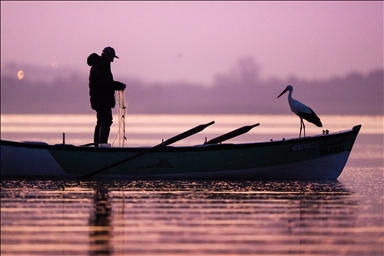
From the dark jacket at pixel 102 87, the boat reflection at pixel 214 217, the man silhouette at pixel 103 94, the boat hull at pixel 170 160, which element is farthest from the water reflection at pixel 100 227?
the dark jacket at pixel 102 87

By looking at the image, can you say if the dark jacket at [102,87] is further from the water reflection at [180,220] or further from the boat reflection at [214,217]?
the water reflection at [180,220]

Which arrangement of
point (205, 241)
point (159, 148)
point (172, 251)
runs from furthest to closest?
point (159, 148) → point (205, 241) → point (172, 251)

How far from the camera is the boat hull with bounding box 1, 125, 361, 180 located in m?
17.6

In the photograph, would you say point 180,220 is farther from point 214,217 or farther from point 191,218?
point 214,217

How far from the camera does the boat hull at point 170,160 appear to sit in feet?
57.8

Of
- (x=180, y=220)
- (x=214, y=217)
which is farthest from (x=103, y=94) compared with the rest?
(x=180, y=220)

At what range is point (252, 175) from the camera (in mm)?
17953

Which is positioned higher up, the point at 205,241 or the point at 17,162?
the point at 17,162

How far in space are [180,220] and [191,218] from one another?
237mm

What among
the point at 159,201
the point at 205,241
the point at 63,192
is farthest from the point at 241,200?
the point at 205,241

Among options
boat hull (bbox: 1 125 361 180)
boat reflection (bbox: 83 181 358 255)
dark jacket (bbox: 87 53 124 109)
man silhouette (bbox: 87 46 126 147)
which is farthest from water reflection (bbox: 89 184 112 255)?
dark jacket (bbox: 87 53 124 109)

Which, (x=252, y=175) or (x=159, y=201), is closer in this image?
(x=159, y=201)

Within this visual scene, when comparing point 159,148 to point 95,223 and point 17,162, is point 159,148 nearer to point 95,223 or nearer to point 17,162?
point 17,162

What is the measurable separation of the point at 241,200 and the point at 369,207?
1786 millimetres
